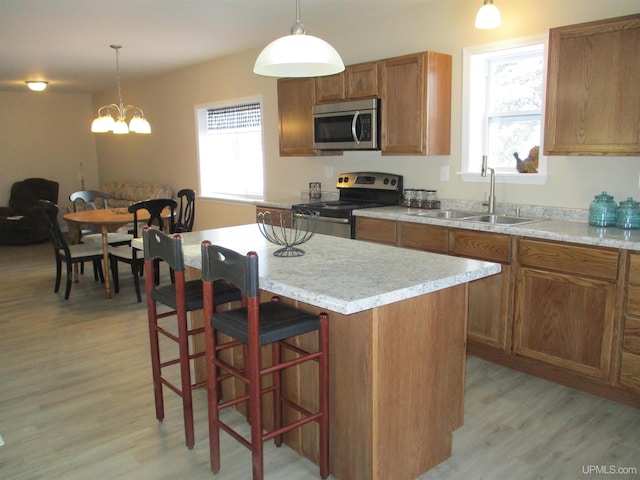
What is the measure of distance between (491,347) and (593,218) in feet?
3.26

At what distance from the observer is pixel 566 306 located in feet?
9.49

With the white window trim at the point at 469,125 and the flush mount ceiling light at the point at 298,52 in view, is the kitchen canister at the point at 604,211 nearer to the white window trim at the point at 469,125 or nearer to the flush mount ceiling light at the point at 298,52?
the white window trim at the point at 469,125

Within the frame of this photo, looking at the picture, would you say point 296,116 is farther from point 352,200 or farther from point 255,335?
point 255,335

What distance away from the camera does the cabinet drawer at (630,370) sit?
2.66m

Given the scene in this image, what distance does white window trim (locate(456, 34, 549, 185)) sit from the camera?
349cm

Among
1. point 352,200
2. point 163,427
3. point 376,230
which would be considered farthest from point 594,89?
point 163,427

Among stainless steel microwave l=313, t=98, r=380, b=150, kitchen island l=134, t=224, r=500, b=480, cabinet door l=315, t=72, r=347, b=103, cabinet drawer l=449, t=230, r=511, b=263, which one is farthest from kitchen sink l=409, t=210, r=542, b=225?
kitchen island l=134, t=224, r=500, b=480

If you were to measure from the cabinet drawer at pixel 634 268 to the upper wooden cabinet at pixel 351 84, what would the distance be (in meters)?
2.19

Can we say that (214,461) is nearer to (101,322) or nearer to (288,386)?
(288,386)

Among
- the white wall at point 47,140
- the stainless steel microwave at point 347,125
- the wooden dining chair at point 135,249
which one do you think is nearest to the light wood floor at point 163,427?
the wooden dining chair at point 135,249

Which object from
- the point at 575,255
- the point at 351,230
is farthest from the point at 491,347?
the point at 351,230

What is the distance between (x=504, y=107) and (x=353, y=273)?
94.4 inches

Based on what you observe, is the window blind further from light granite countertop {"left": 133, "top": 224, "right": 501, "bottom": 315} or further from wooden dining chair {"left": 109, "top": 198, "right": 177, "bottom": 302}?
light granite countertop {"left": 133, "top": 224, "right": 501, "bottom": 315}

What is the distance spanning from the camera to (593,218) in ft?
10.3
